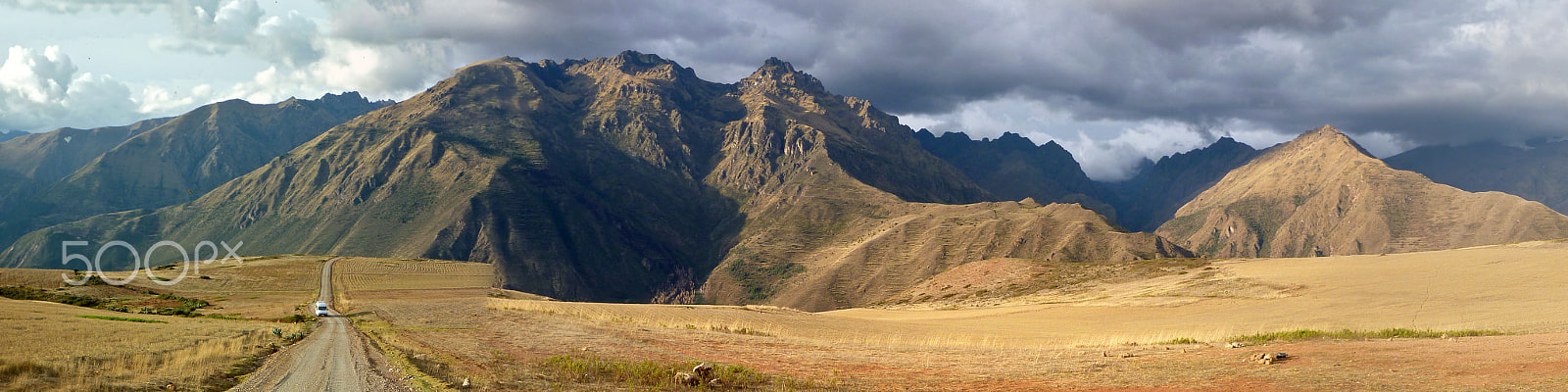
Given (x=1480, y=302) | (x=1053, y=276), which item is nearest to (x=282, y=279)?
(x=1053, y=276)

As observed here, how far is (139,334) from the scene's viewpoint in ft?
102

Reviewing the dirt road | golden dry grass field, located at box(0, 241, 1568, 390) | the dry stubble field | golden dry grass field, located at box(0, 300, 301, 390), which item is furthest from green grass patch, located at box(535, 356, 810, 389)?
golden dry grass field, located at box(0, 300, 301, 390)

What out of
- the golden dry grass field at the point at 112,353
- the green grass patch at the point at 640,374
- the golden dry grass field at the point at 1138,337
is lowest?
the golden dry grass field at the point at 1138,337

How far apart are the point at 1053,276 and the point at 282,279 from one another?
105 m

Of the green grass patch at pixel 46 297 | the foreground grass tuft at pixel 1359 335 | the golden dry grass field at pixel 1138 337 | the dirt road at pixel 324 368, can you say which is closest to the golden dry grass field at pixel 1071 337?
the golden dry grass field at pixel 1138 337

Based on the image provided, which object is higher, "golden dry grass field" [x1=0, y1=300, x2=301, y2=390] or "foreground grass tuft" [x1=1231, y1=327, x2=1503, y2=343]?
"golden dry grass field" [x1=0, y1=300, x2=301, y2=390]

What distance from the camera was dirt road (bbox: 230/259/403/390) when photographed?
21.5 metres

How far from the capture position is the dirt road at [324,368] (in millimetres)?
21484

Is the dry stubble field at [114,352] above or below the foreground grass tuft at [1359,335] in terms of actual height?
above

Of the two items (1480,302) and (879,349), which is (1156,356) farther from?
(1480,302)

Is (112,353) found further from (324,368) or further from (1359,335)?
(1359,335)

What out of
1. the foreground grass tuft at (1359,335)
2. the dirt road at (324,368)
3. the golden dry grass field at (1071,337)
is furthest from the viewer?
the foreground grass tuft at (1359,335)

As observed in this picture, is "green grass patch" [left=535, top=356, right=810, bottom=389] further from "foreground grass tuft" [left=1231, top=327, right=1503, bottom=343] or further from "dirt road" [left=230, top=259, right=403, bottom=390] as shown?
"foreground grass tuft" [left=1231, top=327, right=1503, bottom=343]

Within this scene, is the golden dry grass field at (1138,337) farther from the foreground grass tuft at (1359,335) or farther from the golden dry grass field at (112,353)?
the golden dry grass field at (112,353)
